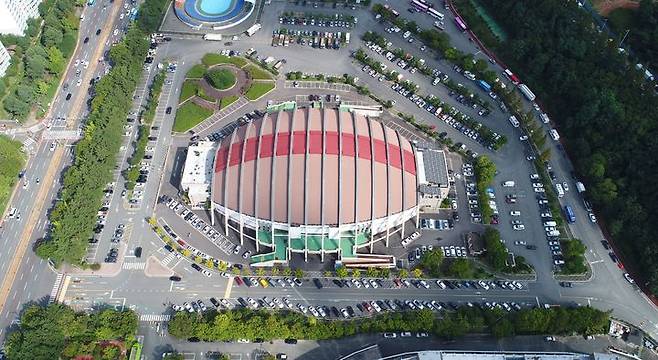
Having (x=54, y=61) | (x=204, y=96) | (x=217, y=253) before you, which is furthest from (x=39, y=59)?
(x=217, y=253)

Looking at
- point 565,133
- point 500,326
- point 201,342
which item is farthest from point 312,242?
point 565,133

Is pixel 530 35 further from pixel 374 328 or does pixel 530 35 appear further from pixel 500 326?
pixel 374 328

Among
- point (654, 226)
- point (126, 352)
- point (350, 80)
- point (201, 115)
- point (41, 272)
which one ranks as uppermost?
point (350, 80)

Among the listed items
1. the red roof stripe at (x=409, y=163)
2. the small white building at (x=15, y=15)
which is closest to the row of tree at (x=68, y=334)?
the red roof stripe at (x=409, y=163)

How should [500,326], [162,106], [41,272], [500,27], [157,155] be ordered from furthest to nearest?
[500,27], [162,106], [157,155], [41,272], [500,326]

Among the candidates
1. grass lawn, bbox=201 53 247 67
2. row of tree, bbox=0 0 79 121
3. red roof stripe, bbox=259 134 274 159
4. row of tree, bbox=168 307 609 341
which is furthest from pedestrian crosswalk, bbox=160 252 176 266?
grass lawn, bbox=201 53 247 67
